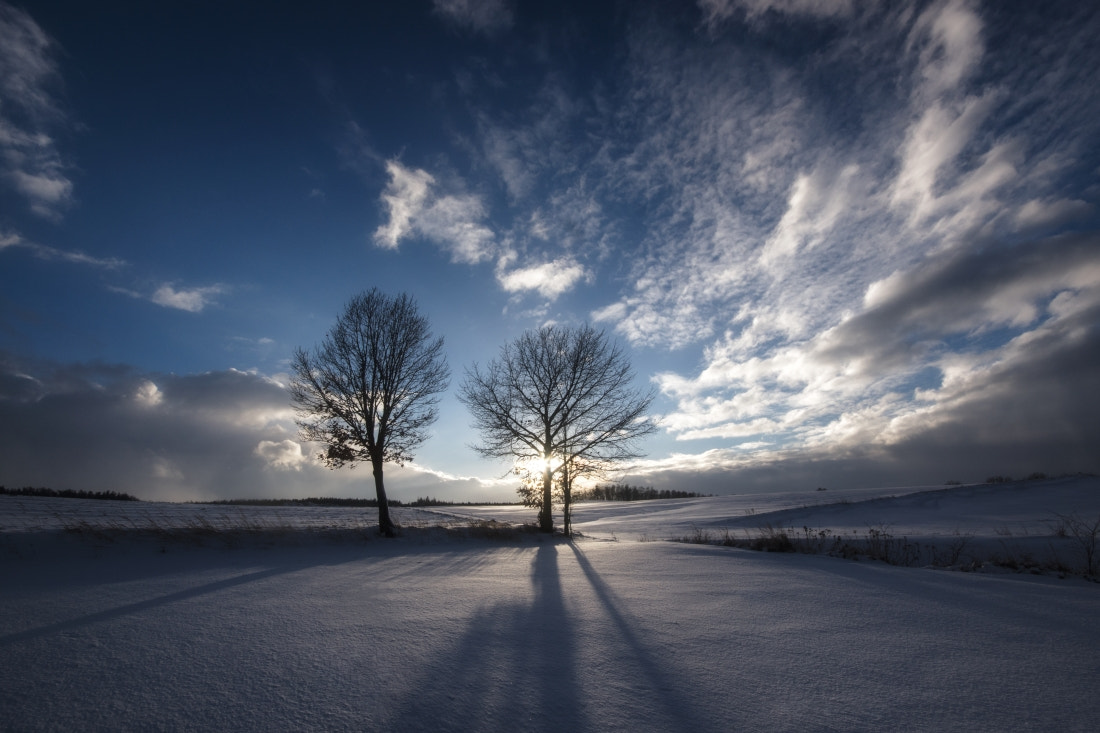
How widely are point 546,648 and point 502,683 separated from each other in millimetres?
633

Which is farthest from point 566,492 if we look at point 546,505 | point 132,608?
point 132,608

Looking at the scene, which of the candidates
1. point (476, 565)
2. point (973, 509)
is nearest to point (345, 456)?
point (476, 565)

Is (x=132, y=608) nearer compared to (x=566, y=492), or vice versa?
(x=132, y=608)

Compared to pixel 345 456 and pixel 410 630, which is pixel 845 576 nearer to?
pixel 410 630

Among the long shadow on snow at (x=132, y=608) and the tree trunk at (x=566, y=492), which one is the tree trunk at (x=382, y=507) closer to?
the tree trunk at (x=566, y=492)

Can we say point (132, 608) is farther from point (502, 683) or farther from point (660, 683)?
point (660, 683)

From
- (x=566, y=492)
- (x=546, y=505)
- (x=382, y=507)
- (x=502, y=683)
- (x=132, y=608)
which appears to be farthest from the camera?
(x=546, y=505)

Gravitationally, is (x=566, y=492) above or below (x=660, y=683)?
above

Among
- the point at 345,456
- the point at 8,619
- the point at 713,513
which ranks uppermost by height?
the point at 345,456

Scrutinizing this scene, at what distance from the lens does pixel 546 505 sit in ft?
52.5

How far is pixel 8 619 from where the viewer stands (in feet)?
11.8

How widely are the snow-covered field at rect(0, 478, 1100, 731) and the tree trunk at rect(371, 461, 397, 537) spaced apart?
637 cm

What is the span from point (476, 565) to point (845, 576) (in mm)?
5387

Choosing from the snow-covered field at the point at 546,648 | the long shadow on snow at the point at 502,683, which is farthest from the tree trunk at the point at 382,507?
the long shadow on snow at the point at 502,683
